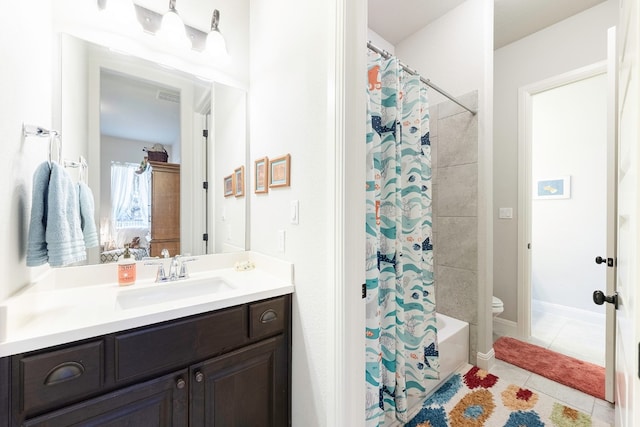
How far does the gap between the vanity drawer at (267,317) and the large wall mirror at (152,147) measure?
1.97ft

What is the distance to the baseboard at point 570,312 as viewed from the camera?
2.80 m

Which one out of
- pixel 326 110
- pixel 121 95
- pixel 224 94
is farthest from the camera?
pixel 224 94

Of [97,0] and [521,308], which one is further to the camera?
[521,308]

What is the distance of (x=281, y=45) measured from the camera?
55.8 inches

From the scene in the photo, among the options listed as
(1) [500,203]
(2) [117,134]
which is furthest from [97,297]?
(1) [500,203]

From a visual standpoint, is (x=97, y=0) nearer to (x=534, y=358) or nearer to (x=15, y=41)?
(x=15, y=41)

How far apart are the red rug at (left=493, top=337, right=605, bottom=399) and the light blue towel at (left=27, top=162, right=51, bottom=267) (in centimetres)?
296

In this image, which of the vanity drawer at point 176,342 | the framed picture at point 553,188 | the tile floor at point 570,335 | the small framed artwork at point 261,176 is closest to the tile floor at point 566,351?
the tile floor at point 570,335

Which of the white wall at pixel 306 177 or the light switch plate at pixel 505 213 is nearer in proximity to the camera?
the white wall at pixel 306 177

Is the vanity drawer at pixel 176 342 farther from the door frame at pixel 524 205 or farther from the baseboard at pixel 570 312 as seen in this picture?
the baseboard at pixel 570 312

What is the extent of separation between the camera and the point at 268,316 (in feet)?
4.01

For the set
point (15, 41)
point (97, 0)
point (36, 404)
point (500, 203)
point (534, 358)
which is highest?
point (97, 0)

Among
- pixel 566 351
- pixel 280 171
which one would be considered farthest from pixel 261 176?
pixel 566 351

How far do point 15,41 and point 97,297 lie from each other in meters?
0.97
